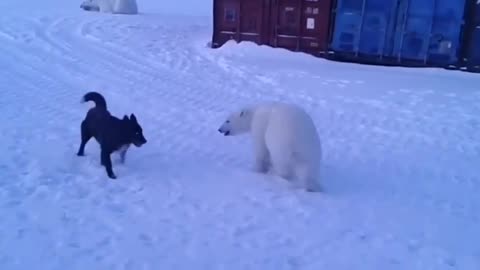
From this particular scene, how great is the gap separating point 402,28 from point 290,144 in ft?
29.0

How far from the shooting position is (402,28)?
42.2 feet

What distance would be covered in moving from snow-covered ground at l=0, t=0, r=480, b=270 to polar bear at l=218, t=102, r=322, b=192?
20 cm

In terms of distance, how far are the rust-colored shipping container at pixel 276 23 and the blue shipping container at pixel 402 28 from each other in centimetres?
50

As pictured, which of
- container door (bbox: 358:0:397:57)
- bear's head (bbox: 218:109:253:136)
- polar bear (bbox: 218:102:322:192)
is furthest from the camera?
container door (bbox: 358:0:397:57)

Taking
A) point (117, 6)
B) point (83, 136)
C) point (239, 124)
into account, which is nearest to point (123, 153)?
point (83, 136)

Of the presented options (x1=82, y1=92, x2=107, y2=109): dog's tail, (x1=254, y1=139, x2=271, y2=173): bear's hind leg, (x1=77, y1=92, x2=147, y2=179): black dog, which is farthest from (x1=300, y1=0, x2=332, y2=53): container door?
(x1=77, y1=92, x2=147, y2=179): black dog

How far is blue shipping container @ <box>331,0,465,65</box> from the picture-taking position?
12602 millimetres

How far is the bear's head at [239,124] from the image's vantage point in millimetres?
6016

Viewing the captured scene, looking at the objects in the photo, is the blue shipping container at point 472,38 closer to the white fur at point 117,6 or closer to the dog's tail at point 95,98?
the dog's tail at point 95,98

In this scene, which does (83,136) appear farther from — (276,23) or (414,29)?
(414,29)

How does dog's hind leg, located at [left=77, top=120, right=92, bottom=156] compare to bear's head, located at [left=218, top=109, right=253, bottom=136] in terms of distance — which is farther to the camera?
bear's head, located at [left=218, top=109, right=253, bottom=136]

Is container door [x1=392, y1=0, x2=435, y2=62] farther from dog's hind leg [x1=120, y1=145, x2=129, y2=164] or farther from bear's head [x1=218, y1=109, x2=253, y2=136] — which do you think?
dog's hind leg [x1=120, y1=145, x2=129, y2=164]

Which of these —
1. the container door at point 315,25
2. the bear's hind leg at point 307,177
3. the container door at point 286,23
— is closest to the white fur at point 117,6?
the container door at point 286,23

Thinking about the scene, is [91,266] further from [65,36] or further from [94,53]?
[65,36]
